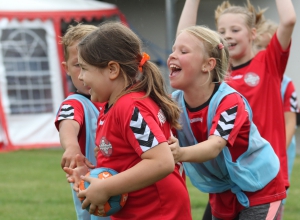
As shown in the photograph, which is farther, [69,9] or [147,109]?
[69,9]

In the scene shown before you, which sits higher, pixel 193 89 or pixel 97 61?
pixel 97 61

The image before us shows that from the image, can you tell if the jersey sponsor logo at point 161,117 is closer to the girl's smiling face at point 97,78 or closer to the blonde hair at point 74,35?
the girl's smiling face at point 97,78

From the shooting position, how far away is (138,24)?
58.6 ft

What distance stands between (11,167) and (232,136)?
24.6 feet

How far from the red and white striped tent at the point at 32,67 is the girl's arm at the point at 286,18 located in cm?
896

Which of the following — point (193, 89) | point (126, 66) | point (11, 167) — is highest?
point (126, 66)

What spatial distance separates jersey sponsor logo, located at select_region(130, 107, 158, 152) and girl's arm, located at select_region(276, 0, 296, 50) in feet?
6.32

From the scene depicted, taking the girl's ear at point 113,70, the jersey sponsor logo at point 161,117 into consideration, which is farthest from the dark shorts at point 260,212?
the girl's ear at point 113,70

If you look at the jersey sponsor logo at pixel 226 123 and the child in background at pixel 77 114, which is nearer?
the jersey sponsor logo at pixel 226 123

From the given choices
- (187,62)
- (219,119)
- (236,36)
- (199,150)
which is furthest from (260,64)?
(199,150)

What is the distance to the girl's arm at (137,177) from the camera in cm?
286

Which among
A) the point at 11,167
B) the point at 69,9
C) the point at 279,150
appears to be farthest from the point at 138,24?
the point at 279,150

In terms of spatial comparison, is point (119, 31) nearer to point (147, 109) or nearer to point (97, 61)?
point (97, 61)

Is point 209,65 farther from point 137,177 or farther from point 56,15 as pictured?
point 56,15
